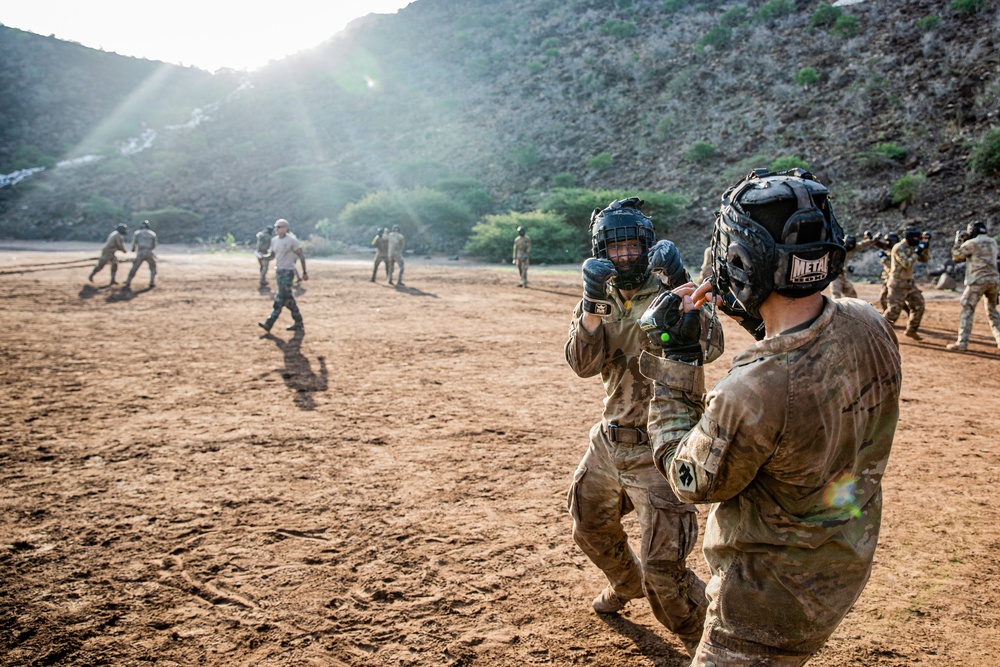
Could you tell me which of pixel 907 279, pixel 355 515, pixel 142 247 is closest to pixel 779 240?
pixel 355 515

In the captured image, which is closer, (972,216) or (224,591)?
(224,591)

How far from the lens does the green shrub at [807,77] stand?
123 ft

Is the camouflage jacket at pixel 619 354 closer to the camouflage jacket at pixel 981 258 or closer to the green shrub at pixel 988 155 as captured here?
the camouflage jacket at pixel 981 258

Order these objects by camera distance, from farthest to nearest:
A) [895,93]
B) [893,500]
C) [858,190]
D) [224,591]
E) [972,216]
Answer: [895,93] < [858,190] < [972,216] < [893,500] < [224,591]

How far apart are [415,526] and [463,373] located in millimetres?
4717

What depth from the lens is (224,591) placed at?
12.3 ft

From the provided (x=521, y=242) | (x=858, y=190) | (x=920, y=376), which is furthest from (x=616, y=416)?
(x=858, y=190)

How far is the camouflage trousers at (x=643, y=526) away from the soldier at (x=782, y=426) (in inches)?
32.9

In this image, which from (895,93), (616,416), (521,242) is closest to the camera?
(616,416)

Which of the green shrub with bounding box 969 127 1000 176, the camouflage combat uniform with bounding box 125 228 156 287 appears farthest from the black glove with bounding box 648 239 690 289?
the green shrub with bounding box 969 127 1000 176

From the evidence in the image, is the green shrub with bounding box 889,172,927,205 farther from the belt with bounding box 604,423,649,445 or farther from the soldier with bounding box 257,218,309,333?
the belt with bounding box 604,423,649,445

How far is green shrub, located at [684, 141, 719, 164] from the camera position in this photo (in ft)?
120

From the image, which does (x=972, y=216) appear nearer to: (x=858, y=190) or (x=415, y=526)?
(x=858, y=190)

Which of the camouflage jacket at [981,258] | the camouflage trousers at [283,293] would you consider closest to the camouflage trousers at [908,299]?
the camouflage jacket at [981,258]
